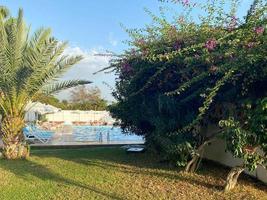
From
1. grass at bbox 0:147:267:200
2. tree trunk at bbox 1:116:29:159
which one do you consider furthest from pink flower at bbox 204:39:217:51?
tree trunk at bbox 1:116:29:159

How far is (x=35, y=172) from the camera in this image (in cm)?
1004

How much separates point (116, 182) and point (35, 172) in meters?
2.58

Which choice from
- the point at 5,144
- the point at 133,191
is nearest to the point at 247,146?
the point at 133,191

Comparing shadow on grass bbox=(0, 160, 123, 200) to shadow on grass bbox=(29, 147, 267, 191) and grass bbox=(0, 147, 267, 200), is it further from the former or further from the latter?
shadow on grass bbox=(29, 147, 267, 191)

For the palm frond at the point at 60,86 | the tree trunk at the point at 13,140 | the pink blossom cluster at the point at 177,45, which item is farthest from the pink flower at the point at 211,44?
the tree trunk at the point at 13,140

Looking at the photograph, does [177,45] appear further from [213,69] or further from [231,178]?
[231,178]

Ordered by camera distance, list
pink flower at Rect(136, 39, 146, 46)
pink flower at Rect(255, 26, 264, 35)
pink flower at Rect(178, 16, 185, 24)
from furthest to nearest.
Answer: pink flower at Rect(136, 39, 146, 46) < pink flower at Rect(178, 16, 185, 24) < pink flower at Rect(255, 26, 264, 35)

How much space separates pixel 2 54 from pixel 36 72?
1149 millimetres

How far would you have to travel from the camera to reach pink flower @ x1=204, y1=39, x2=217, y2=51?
24.1 feet

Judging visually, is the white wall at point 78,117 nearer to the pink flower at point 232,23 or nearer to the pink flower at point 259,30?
the pink flower at point 232,23

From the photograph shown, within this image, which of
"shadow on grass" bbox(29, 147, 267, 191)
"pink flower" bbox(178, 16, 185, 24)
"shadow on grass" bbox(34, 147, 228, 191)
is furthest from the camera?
"pink flower" bbox(178, 16, 185, 24)

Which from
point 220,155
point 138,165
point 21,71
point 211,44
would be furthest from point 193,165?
point 21,71

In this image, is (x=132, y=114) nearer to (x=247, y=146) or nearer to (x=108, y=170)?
(x=108, y=170)

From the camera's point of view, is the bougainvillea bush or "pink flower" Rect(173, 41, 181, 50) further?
"pink flower" Rect(173, 41, 181, 50)
